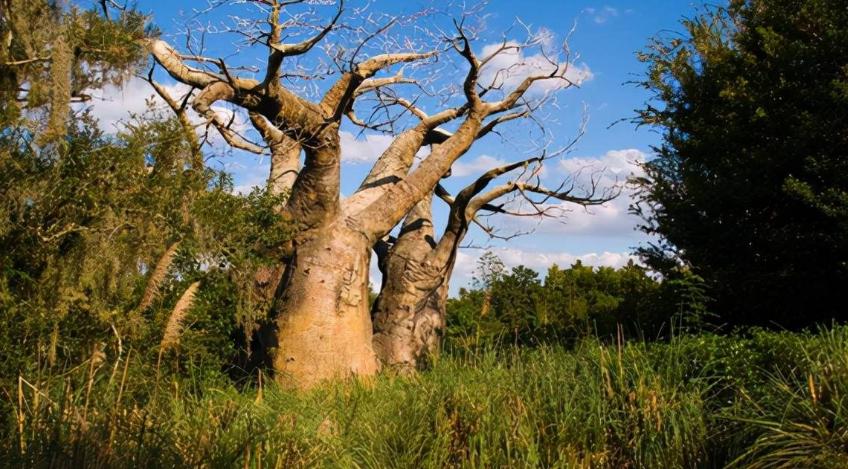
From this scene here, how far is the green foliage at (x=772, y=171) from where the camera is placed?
1072 cm

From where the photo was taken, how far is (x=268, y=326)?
10.7 m

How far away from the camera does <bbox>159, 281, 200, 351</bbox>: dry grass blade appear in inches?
354

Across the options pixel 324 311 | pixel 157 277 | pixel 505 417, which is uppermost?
pixel 157 277

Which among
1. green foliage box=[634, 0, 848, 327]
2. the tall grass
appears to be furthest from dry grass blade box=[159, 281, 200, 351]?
green foliage box=[634, 0, 848, 327]

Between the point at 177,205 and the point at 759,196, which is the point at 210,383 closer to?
the point at 177,205

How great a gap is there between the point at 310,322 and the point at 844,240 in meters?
6.23

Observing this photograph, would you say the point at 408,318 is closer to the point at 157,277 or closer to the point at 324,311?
the point at 324,311

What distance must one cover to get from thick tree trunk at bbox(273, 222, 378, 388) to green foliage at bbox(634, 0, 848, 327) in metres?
4.18

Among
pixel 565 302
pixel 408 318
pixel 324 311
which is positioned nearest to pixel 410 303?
pixel 408 318

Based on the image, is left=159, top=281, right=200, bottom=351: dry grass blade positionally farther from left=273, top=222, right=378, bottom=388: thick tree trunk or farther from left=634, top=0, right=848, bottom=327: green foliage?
left=634, top=0, right=848, bottom=327: green foliage

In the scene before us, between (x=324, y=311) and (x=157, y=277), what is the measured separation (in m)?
2.28

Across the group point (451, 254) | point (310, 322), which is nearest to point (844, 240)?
point (451, 254)

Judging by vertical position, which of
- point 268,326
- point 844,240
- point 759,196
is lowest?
point 268,326

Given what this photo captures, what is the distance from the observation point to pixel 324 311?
1052cm
